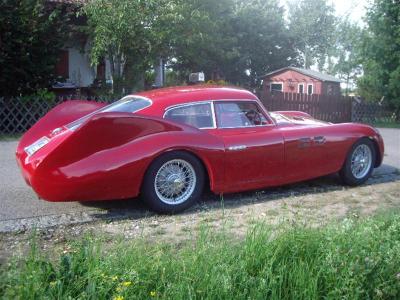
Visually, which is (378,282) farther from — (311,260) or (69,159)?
(69,159)

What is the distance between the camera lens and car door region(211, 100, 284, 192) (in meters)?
5.24

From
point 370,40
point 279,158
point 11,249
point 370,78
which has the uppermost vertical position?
point 370,40

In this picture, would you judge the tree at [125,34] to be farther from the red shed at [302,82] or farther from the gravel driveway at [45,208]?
the red shed at [302,82]

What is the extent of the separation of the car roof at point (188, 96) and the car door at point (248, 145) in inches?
3.6

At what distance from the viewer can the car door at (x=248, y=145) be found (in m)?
5.24

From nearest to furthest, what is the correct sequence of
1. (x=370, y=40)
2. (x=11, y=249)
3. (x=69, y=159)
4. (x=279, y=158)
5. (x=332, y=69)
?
(x=11, y=249) < (x=69, y=159) < (x=279, y=158) < (x=370, y=40) < (x=332, y=69)

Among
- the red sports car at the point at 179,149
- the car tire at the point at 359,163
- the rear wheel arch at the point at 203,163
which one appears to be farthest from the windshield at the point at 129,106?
the car tire at the point at 359,163

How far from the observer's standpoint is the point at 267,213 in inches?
195

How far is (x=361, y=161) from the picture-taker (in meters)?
6.52

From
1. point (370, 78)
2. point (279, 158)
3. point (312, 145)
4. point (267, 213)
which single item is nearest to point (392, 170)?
point (312, 145)

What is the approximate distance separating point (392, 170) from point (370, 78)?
1414 centimetres

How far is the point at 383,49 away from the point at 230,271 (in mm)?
19650

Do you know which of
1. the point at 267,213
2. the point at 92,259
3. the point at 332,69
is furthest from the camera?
the point at 332,69

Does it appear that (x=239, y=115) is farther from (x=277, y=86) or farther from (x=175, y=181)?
(x=277, y=86)
